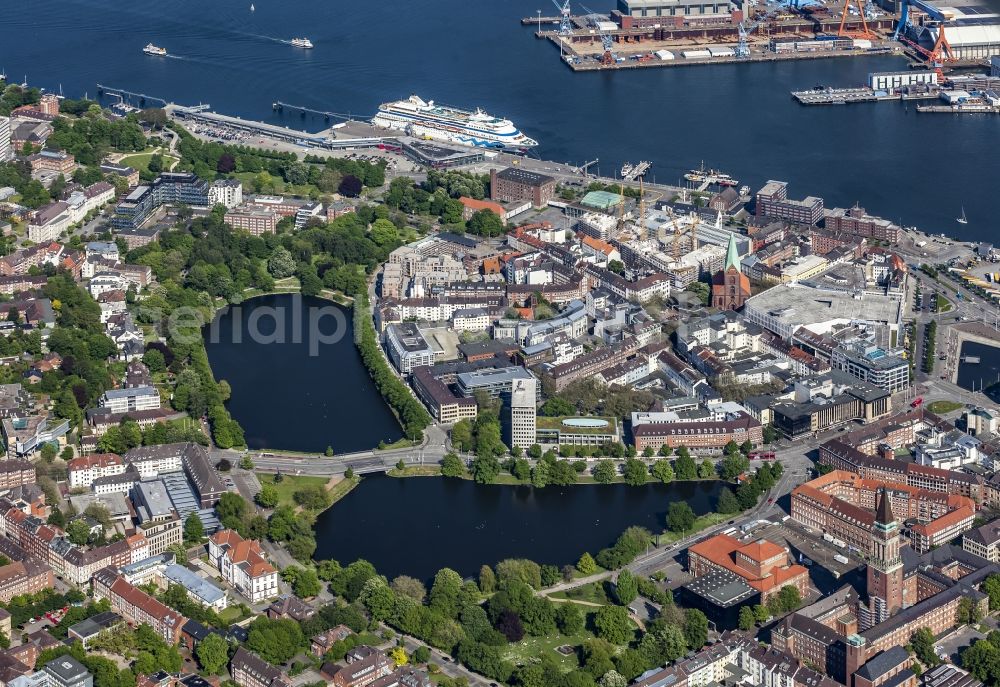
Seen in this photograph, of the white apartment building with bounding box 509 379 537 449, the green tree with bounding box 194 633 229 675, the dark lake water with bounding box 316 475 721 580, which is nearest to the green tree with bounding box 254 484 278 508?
the dark lake water with bounding box 316 475 721 580

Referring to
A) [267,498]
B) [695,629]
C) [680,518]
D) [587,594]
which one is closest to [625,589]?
[587,594]

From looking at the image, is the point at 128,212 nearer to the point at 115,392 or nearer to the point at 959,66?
the point at 115,392

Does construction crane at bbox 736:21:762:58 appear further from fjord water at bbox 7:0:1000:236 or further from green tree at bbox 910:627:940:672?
green tree at bbox 910:627:940:672

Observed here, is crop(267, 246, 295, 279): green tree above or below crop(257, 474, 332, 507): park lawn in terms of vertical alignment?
above

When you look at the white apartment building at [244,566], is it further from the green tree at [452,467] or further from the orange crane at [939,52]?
the orange crane at [939,52]

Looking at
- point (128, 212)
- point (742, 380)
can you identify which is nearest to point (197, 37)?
point (128, 212)

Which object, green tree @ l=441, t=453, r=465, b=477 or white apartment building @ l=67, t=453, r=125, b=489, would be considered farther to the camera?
green tree @ l=441, t=453, r=465, b=477
